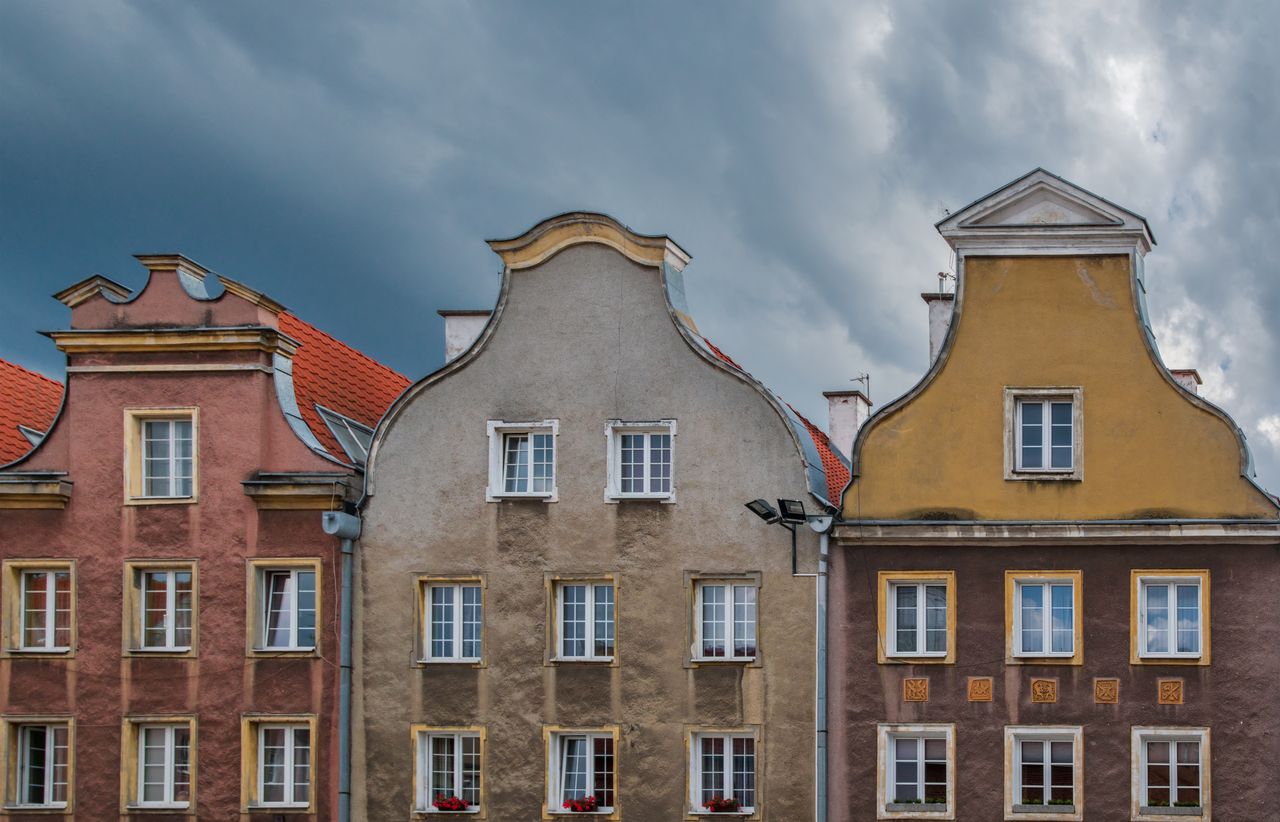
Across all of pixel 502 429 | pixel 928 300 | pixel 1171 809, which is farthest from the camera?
pixel 928 300

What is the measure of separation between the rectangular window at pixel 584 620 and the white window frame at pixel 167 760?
6461 mm

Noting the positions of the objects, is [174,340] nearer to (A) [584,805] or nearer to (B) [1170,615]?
(A) [584,805]

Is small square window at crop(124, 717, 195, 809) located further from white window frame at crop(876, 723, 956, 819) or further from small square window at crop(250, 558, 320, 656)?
white window frame at crop(876, 723, 956, 819)

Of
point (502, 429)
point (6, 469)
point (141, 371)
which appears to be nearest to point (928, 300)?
point (502, 429)

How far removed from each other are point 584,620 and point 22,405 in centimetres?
1273

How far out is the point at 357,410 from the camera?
4184 cm

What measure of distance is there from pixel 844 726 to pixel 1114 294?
829cm

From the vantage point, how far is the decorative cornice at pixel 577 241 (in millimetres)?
37250

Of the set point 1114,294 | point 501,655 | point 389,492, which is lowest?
point 501,655

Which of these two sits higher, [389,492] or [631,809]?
[389,492]

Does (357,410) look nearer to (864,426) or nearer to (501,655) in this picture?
(501,655)

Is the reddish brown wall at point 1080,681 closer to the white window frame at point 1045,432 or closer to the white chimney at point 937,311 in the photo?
the white window frame at point 1045,432

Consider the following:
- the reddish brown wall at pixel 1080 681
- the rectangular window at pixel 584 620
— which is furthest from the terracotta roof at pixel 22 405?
the reddish brown wall at pixel 1080 681

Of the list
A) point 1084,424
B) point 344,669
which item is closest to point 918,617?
point 1084,424
